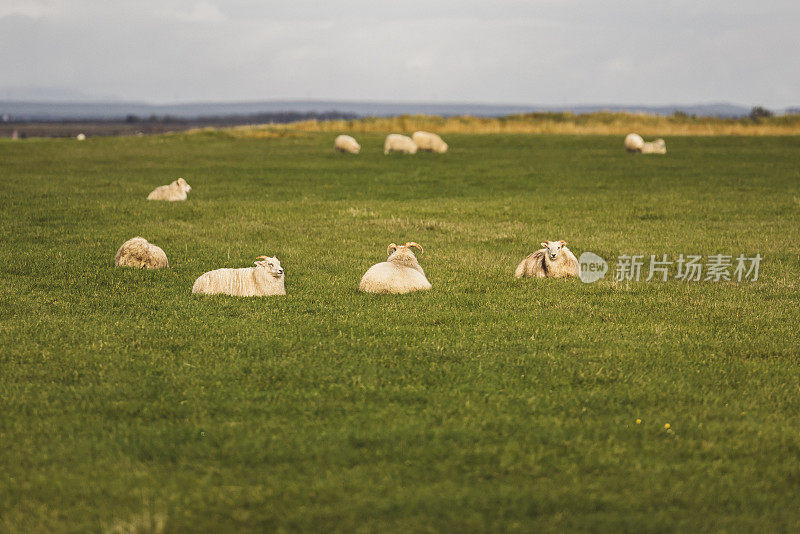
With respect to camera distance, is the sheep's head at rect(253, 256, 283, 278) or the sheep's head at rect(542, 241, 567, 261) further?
the sheep's head at rect(542, 241, 567, 261)

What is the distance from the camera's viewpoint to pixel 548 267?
42.5 feet

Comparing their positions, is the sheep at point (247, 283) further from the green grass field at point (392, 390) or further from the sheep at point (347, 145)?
the sheep at point (347, 145)

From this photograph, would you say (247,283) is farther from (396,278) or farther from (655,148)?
(655,148)

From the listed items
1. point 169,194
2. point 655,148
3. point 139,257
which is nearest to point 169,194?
point 169,194

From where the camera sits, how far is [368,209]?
21781 millimetres

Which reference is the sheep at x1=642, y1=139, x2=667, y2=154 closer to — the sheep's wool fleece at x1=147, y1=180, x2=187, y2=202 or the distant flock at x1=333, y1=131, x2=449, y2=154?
the distant flock at x1=333, y1=131, x2=449, y2=154

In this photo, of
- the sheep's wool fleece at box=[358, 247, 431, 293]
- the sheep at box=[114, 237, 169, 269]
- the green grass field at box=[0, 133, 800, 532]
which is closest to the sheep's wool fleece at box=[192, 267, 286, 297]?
the green grass field at box=[0, 133, 800, 532]

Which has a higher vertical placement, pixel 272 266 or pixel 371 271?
pixel 272 266

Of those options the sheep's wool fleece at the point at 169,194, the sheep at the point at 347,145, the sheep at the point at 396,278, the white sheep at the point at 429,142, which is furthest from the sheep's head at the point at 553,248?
the white sheep at the point at 429,142

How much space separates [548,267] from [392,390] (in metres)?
6.16

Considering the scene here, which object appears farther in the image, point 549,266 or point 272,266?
point 549,266

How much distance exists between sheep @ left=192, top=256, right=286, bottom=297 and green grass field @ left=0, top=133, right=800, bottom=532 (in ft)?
0.90

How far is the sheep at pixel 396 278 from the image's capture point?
11.6 m

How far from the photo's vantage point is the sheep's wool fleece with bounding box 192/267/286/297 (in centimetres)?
1138
